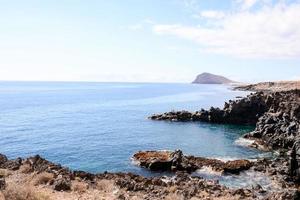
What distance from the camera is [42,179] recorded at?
42.6 m

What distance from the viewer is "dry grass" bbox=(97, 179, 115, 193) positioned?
138ft

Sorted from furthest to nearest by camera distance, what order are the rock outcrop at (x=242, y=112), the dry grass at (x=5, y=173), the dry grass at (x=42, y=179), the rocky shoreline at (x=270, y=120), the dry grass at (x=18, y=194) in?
1. the rock outcrop at (x=242, y=112)
2. the rocky shoreline at (x=270, y=120)
3. the dry grass at (x=5, y=173)
4. the dry grass at (x=42, y=179)
5. the dry grass at (x=18, y=194)

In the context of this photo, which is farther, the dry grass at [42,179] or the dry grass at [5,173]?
the dry grass at [5,173]

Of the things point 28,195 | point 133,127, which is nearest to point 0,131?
point 133,127

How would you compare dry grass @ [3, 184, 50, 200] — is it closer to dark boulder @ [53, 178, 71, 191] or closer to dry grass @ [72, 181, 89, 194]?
dark boulder @ [53, 178, 71, 191]

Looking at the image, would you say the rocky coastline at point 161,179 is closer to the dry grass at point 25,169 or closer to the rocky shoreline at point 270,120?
the dry grass at point 25,169

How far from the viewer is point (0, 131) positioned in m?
95.8

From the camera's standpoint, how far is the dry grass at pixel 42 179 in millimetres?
42219

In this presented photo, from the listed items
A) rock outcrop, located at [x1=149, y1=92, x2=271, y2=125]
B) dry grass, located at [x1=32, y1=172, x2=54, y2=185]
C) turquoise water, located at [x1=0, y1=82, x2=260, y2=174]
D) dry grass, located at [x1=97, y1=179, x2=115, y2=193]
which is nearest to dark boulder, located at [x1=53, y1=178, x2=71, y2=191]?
dry grass, located at [x1=32, y1=172, x2=54, y2=185]

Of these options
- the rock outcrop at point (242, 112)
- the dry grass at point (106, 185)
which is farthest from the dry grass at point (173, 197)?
the rock outcrop at point (242, 112)

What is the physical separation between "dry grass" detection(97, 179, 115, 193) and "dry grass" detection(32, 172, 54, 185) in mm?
5020

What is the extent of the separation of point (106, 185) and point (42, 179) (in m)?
6.65

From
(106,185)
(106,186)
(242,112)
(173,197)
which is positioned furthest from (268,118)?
(173,197)

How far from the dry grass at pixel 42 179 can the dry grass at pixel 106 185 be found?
5020mm
